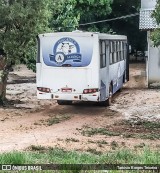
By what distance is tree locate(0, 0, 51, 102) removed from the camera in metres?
16.0

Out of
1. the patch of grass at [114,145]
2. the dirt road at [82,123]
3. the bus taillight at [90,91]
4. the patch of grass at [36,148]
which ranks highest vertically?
the bus taillight at [90,91]

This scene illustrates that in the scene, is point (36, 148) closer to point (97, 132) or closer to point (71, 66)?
point (97, 132)

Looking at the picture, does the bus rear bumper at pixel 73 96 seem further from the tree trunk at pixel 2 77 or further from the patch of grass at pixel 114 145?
the patch of grass at pixel 114 145

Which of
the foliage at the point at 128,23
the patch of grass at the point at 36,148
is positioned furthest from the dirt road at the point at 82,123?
the foliage at the point at 128,23

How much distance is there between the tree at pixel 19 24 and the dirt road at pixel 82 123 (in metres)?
2.25

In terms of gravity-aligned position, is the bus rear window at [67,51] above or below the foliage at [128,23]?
below

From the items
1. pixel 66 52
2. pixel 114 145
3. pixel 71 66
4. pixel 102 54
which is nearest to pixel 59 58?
pixel 66 52

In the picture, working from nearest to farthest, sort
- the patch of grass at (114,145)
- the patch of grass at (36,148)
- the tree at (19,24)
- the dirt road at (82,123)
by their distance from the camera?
the patch of grass at (36,148), the patch of grass at (114,145), the dirt road at (82,123), the tree at (19,24)

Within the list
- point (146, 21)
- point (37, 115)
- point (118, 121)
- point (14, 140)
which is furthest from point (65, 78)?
point (146, 21)

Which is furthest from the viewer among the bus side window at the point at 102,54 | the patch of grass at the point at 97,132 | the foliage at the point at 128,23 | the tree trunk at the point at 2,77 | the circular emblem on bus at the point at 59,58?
the foliage at the point at 128,23

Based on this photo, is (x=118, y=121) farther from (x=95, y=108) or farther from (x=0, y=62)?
(x=0, y=62)

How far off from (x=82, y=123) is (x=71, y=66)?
8.38ft

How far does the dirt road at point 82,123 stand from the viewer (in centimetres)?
1098

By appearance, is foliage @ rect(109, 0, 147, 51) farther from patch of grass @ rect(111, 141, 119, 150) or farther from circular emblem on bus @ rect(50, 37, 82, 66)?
patch of grass @ rect(111, 141, 119, 150)
